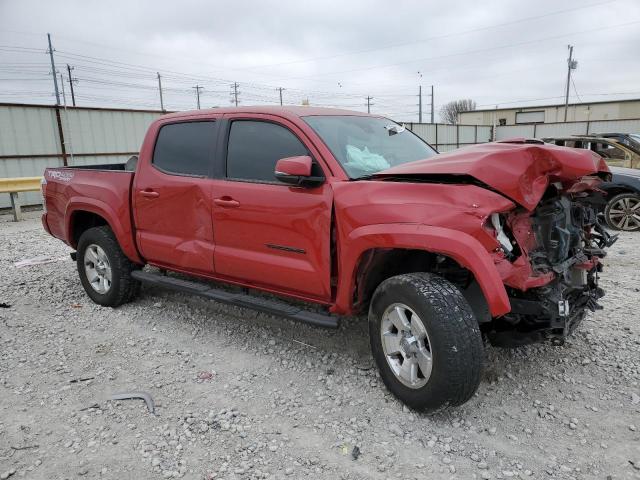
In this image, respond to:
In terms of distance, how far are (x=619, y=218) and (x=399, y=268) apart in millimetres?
6344

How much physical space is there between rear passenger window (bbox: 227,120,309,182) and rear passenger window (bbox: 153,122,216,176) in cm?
26

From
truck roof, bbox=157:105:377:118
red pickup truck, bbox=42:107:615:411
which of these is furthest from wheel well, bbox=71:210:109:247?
truck roof, bbox=157:105:377:118

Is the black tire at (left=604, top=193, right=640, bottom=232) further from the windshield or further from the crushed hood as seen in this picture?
the crushed hood

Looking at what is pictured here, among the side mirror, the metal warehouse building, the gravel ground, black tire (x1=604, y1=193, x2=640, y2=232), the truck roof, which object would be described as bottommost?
the gravel ground

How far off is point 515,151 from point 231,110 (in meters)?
2.32

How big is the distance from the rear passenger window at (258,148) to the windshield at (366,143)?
0.22 meters

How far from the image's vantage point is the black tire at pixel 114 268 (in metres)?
4.99

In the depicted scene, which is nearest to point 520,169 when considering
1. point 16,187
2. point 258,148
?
point 258,148

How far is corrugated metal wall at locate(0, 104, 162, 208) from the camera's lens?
1234 cm

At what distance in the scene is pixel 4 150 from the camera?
40.3 feet

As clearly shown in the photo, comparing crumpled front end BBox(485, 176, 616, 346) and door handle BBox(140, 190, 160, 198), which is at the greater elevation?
door handle BBox(140, 190, 160, 198)

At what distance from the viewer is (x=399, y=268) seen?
349cm

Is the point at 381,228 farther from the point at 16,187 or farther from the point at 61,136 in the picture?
the point at 61,136

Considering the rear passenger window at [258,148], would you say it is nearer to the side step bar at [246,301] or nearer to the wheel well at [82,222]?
the side step bar at [246,301]
